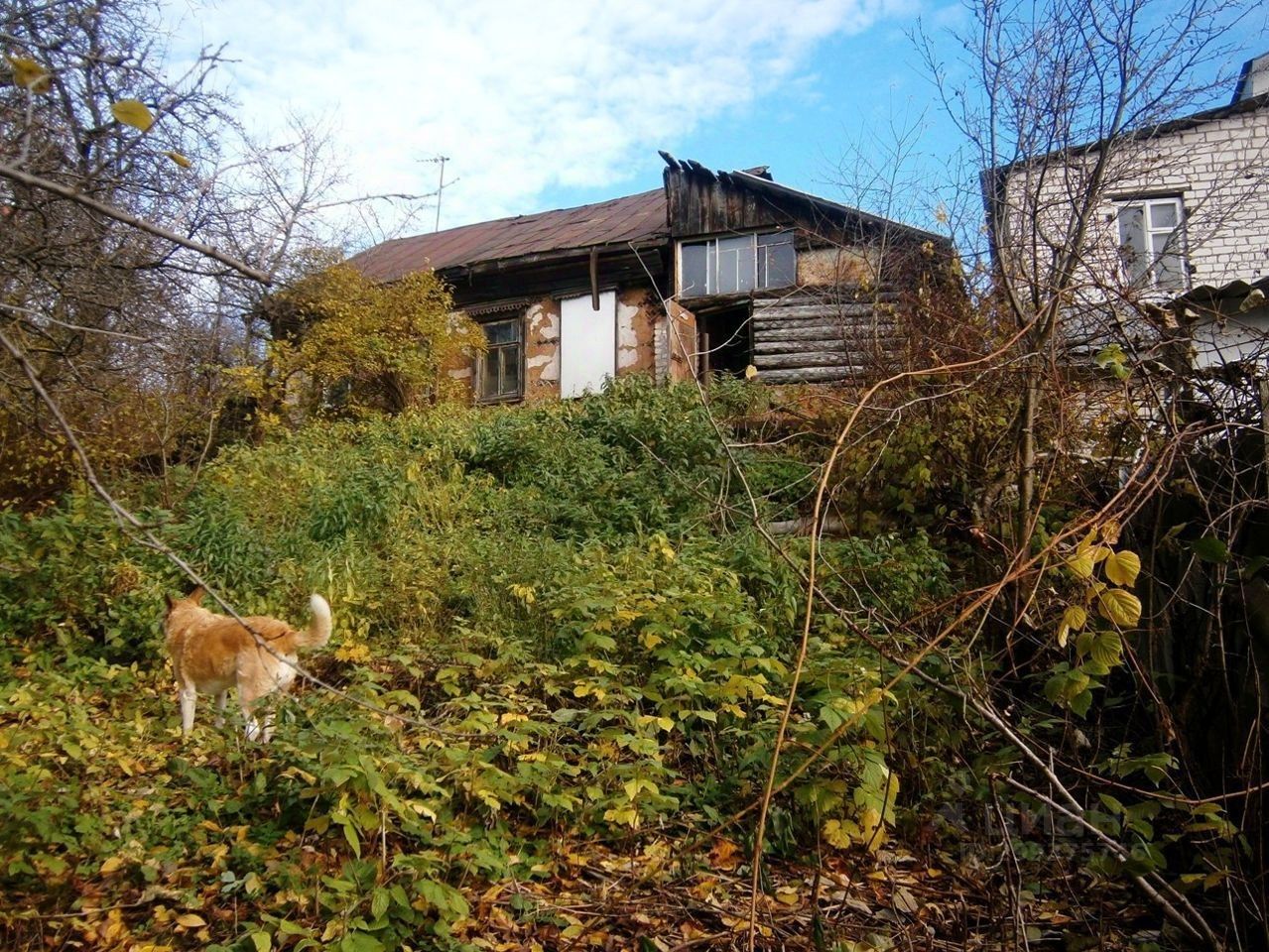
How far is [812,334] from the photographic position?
1359cm

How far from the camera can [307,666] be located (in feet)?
19.7

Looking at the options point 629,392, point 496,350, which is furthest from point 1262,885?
point 496,350

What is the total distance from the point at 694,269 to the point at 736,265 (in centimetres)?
73

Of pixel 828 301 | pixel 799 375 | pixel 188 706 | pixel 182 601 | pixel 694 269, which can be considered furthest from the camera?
pixel 694 269

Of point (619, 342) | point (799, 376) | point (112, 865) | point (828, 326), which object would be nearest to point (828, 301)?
point (828, 326)

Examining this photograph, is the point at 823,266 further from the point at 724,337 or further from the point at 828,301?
the point at 828,301

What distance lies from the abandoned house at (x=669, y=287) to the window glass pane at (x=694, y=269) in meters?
0.02

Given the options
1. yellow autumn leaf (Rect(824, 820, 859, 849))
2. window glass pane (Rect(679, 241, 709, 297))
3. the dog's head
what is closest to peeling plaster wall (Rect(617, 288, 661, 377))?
window glass pane (Rect(679, 241, 709, 297))

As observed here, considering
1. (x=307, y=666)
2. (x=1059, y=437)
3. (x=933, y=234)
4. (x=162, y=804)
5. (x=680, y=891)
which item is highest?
(x=933, y=234)

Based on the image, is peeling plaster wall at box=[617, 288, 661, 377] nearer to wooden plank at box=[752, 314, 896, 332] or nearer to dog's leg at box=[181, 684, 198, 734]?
wooden plank at box=[752, 314, 896, 332]

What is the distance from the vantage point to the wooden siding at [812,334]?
9.99 metres

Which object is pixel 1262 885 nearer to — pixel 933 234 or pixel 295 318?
pixel 933 234

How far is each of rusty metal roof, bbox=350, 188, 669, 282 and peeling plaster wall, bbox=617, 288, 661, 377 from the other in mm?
970

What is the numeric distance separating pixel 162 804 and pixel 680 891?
242 cm
